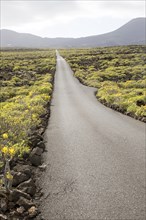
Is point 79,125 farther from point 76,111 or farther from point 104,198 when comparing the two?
point 104,198

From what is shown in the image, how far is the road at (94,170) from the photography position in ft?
22.8

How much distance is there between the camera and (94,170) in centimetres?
920

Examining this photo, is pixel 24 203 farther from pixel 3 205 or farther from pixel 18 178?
pixel 18 178

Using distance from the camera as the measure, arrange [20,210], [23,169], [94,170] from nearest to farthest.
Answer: [20,210], [23,169], [94,170]

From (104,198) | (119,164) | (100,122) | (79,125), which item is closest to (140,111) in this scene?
(100,122)

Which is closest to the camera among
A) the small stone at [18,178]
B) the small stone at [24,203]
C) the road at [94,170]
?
the small stone at [24,203]

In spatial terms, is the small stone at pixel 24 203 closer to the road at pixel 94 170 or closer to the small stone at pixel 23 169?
the road at pixel 94 170

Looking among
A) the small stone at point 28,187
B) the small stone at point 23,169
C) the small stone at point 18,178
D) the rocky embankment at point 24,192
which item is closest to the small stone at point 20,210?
the rocky embankment at point 24,192

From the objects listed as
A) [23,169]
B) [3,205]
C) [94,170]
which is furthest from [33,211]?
[94,170]

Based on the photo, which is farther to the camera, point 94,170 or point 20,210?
point 94,170

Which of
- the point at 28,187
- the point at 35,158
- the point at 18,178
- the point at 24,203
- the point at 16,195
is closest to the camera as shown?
the point at 24,203

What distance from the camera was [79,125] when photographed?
15.3m

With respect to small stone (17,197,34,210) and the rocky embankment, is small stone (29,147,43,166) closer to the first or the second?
the rocky embankment

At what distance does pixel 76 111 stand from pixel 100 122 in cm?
391
